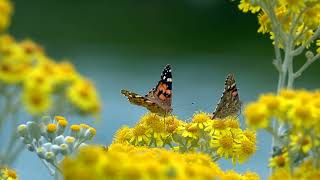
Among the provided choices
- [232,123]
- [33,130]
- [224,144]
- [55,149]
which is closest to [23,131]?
[33,130]

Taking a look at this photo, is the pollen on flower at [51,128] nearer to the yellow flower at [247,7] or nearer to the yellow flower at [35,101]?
the yellow flower at [247,7]

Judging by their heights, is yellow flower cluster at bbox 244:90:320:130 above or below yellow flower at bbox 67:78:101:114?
above

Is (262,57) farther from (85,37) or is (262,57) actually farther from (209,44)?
(85,37)

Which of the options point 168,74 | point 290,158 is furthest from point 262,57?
point 290,158

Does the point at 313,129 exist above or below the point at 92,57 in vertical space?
below

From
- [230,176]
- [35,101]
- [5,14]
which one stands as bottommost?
[35,101]

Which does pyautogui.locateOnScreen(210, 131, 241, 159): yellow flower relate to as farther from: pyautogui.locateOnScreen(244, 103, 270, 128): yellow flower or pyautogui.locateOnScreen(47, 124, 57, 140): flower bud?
pyautogui.locateOnScreen(244, 103, 270, 128): yellow flower

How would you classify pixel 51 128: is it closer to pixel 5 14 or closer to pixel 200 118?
pixel 200 118

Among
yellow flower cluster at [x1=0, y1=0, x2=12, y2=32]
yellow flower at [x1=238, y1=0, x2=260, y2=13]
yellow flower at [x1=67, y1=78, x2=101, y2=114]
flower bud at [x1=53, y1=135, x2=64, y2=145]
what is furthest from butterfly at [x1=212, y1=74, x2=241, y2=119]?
yellow flower cluster at [x1=0, y1=0, x2=12, y2=32]
